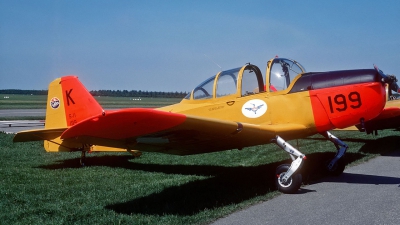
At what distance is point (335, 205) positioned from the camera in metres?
5.11

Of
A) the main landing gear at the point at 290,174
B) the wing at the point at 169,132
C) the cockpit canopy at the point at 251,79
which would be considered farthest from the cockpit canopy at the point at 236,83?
the main landing gear at the point at 290,174

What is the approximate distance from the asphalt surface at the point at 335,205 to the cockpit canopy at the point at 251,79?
2023mm

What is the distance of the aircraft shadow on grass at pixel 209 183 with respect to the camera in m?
5.30

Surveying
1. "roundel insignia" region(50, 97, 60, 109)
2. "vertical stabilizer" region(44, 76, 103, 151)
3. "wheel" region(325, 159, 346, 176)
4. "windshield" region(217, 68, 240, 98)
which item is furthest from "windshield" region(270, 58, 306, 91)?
"roundel insignia" region(50, 97, 60, 109)

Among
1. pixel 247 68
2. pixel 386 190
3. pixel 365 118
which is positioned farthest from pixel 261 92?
pixel 386 190

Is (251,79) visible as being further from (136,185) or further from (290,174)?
(136,185)

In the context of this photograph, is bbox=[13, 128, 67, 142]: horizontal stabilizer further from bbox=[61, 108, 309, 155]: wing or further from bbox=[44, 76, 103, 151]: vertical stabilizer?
bbox=[61, 108, 309, 155]: wing

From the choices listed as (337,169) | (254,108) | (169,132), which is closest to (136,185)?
(169,132)

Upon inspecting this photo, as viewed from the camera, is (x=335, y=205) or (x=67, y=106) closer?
(x=335, y=205)

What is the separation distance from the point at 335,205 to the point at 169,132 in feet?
8.17

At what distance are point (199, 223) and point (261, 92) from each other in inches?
129

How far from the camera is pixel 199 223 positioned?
4.51 m

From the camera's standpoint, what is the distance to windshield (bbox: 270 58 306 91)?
7035 millimetres

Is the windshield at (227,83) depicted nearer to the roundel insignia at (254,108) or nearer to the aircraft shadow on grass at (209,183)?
the roundel insignia at (254,108)
